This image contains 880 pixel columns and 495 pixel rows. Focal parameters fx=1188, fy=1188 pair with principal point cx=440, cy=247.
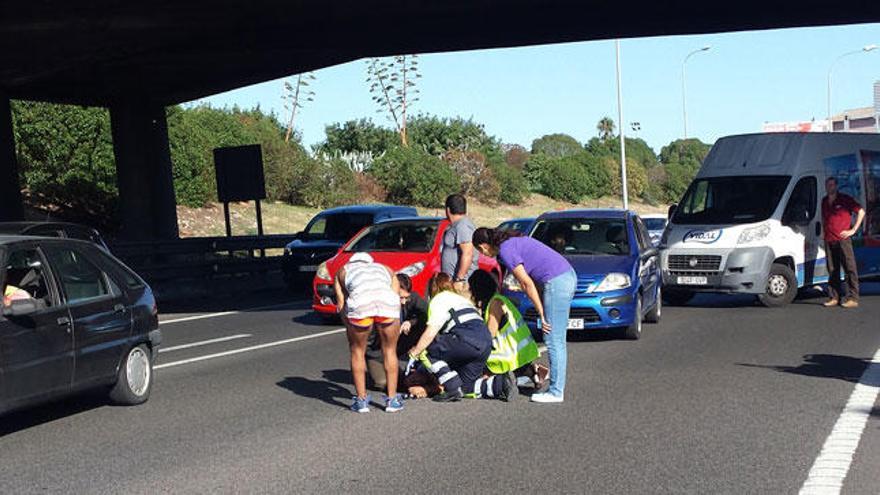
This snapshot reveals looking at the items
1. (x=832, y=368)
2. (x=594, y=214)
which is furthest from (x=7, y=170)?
(x=832, y=368)

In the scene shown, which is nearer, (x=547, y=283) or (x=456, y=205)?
(x=547, y=283)

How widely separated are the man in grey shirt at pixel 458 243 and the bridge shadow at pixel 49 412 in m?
4.14

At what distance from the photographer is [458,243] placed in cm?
1331

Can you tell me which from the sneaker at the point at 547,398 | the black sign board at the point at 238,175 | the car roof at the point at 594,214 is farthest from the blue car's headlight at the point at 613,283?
the black sign board at the point at 238,175

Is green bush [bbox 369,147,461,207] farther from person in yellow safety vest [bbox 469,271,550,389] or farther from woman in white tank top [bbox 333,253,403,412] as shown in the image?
woman in white tank top [bbox 333,253,403,412]

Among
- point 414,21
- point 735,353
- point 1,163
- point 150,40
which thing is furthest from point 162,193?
point 735,353

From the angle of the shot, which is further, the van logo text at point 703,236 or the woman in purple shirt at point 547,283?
the van logo text at point 703,236

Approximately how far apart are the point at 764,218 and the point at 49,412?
1228 cm

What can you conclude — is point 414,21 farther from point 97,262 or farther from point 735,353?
point 97,262

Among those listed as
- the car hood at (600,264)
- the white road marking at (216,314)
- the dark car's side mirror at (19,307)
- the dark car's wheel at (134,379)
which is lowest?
the white road marking at (216,314)

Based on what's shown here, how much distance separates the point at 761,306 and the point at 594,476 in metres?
12.6

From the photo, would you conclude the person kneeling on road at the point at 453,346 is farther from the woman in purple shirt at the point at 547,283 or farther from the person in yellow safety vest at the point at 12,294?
the person in yellow safety vest at the point at 12,294

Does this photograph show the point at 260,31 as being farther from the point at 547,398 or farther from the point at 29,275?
the point at 547,398

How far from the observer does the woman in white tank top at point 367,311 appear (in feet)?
30.0
